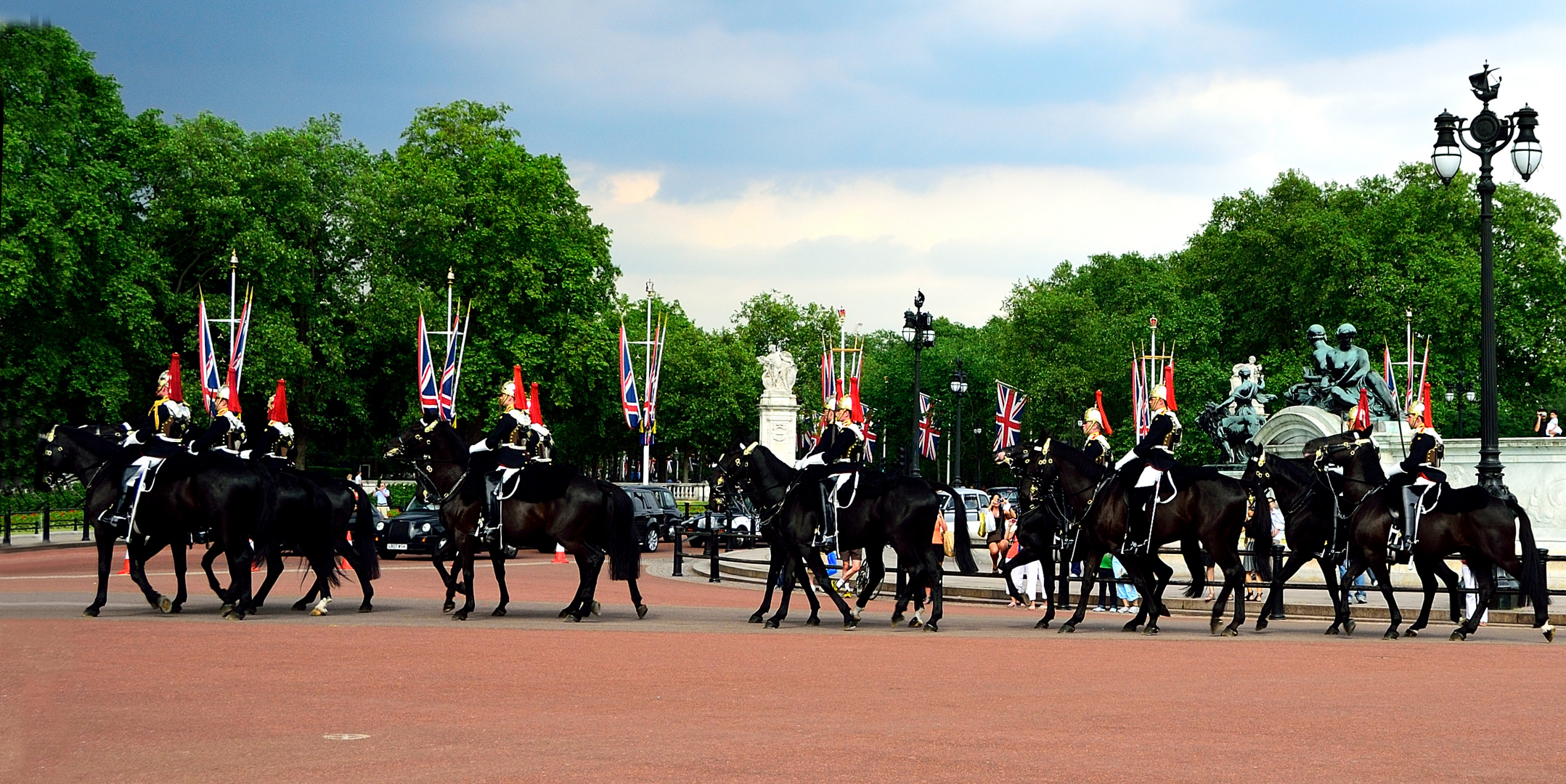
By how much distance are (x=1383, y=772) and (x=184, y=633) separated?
11.4 m

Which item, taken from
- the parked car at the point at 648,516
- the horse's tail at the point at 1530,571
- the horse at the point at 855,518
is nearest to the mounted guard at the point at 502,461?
the horse at the point at 855,518

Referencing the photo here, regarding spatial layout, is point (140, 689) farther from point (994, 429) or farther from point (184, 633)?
point (994, 429)

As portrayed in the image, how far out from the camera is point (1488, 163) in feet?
65.3

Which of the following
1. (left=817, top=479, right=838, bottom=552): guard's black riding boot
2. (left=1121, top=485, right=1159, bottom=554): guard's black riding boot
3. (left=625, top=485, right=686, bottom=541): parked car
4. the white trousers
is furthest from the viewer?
(left=625, top=485, right=686, bottom=541): parked car

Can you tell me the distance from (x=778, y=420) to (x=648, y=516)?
357 inches

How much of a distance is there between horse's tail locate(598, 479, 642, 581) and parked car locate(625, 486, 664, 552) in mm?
19723

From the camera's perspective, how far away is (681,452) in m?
84.6

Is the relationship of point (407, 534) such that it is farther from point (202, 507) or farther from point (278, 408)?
point (202, 507)

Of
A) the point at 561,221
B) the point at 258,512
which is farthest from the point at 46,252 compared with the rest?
the point at 258,512

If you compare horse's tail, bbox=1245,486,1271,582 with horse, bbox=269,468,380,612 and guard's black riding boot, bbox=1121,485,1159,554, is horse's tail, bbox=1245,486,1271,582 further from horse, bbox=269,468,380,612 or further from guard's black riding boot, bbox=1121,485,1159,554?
horse, bbox=269,468,380,612

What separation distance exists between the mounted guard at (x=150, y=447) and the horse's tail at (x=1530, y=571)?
14.8 m

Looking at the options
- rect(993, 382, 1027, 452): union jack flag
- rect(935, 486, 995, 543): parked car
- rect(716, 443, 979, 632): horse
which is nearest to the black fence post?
rect(716, 443, 979, 632): horse

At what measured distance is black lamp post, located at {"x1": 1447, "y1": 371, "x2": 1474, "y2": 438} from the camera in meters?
51.8

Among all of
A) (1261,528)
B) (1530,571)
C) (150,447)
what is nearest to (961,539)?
(1261,528)
